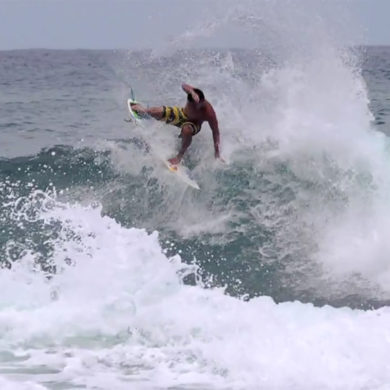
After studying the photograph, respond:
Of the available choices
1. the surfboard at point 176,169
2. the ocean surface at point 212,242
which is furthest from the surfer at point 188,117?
the ocean surface at point 212,242

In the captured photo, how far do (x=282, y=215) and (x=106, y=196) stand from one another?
10.8 ft

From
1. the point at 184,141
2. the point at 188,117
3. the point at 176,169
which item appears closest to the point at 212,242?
the point at 176,169

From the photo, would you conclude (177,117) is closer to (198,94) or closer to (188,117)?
(188,117)

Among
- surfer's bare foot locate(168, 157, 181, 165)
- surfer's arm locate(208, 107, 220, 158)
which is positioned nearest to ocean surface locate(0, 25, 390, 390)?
surfer's bare foot locate(168, 157, 181, 165)

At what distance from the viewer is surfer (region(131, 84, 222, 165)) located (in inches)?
473

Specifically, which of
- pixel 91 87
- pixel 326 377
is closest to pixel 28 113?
pixel 91 87

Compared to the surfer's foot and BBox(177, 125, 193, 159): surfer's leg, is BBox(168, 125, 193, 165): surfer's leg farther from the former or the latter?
the surfer's foot

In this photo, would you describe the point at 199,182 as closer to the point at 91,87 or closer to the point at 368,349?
the point at 368,349

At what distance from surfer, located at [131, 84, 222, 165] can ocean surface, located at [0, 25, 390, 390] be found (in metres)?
0.54

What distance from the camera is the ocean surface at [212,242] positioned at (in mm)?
7766

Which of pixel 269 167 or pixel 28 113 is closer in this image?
pixel 269 167

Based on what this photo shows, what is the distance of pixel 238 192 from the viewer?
42.4 ft

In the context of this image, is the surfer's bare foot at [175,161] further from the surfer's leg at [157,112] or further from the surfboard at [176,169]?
the surfer's leg at [157,112]

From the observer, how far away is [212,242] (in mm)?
11781
